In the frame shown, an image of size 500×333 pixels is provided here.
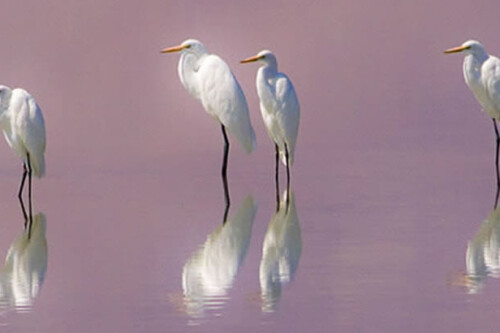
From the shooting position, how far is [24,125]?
10688 millimetres

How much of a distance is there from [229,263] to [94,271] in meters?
0.74

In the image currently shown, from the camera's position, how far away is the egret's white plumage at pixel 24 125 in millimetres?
10703

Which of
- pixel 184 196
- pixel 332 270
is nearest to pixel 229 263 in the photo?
pixel 332 270

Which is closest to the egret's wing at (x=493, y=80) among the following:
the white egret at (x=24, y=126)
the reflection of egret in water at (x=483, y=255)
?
the reflection of egret in water at (x=483, y=255)

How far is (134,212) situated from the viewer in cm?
1028

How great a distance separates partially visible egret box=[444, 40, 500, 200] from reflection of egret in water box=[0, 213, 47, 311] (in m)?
4.17

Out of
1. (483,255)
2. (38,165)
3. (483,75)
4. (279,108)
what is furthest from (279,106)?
(483,255)

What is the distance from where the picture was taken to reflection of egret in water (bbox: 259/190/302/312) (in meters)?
7.26

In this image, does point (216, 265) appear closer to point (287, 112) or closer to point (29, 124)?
point (29, 124)

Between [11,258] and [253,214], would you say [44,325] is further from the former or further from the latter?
[253,214]

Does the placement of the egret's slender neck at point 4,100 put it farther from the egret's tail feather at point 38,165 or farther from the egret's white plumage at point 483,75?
the egret's white plumage at point 483,75

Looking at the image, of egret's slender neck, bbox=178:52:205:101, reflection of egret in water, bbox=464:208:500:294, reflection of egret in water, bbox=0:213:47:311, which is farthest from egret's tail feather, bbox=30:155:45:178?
reflection of egret in water, bbox=464:208:500:294

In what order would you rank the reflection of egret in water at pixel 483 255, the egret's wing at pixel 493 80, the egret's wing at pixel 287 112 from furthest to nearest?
the egret's wing at pixel 493 80
the egret's wing at pixel 287 112
the reflection of egret in water at pixel 483 255

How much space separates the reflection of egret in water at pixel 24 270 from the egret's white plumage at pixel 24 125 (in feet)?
3.69
